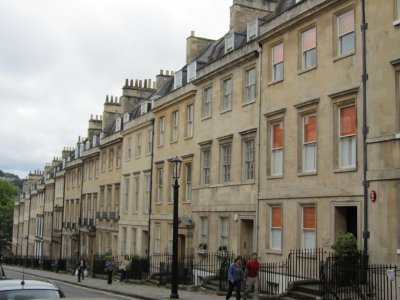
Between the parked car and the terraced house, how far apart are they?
10.9 metres

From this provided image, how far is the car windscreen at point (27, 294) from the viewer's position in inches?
344

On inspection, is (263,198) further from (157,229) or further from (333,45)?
(157,229)

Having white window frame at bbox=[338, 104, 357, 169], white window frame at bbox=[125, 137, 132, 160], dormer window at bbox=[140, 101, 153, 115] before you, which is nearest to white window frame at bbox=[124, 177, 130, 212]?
white window frame at bbox=[125, 137, 132, 160]

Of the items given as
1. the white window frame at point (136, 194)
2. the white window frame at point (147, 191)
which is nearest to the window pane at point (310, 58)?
the white window frame at point (147, 191)

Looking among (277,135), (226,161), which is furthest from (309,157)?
(226,161)

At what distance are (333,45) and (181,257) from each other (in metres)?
15.1

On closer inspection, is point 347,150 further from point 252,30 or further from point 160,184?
point 160,184

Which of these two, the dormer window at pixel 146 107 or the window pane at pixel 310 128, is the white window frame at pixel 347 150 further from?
the dormer window at pixel 146 107

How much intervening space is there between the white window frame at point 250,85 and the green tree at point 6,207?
92206 mm

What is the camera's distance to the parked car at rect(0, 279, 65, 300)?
876cm

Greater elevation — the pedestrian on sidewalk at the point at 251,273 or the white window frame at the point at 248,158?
the white window frame at the point at 248,158

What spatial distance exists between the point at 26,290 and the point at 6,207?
369ft

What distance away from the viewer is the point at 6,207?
115438mm

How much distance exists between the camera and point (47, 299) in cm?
846
